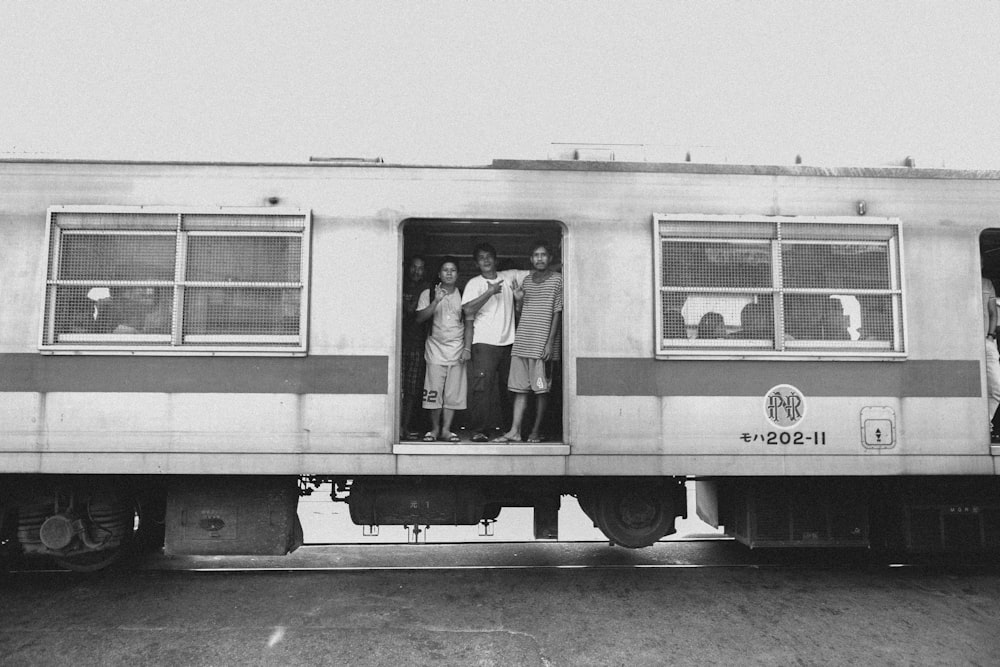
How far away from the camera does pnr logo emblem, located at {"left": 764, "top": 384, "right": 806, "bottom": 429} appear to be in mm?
4277

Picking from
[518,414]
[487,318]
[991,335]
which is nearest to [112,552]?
[518,414]

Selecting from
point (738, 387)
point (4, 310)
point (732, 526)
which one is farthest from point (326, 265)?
point (732, 526)

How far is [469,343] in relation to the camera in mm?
4945

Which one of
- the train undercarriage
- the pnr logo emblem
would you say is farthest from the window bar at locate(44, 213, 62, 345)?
the pnr logo emblem

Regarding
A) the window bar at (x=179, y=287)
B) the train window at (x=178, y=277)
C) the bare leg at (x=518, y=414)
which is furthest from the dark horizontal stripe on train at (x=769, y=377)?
the window bar at (x=179, y=287)

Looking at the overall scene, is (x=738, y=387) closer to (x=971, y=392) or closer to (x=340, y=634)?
(x=971, y=392)

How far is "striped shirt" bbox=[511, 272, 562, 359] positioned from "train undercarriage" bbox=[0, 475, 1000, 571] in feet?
3.35

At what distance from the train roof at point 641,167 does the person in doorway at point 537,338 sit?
683 millimetres

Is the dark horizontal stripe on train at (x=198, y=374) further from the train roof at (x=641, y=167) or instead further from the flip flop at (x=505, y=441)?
the train roof at (x=641, y=167)

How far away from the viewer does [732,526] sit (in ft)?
16.0

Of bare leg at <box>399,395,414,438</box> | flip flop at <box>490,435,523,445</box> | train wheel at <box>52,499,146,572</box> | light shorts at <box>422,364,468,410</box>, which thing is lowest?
train wheel at <box>52,499,146,572</box>

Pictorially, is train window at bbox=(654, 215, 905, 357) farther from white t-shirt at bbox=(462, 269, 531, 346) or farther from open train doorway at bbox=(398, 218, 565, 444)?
white t-shirt at bbox=(462, 269, 531, 346)

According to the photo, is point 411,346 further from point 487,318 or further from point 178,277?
point 178,277

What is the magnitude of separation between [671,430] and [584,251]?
144 centimetres
